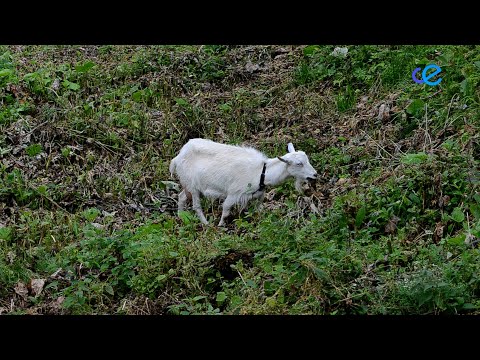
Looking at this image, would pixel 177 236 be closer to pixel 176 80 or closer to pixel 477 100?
pixel 477 100

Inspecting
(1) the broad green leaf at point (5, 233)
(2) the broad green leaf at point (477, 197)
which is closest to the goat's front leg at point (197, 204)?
(1) the broad green leaf at point (5, 233)

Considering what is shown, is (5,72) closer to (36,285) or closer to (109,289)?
(36,285)

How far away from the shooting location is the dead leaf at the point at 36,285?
7.47 metres

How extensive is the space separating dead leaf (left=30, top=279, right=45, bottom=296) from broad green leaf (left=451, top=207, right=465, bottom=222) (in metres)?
3.95

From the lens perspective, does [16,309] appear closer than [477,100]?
Yes

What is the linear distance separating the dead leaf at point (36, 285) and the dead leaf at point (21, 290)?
6 centimetres

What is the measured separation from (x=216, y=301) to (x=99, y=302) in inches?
41.8

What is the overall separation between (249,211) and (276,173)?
0.54 m

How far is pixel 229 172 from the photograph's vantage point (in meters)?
9.56

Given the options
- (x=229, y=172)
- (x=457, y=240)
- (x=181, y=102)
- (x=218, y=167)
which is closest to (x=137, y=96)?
(x=181, y=102)

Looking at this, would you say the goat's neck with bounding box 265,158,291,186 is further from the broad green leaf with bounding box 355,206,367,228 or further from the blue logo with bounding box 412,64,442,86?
the blue logo with bounding box 412,64,442,86

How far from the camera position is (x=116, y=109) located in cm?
1220
